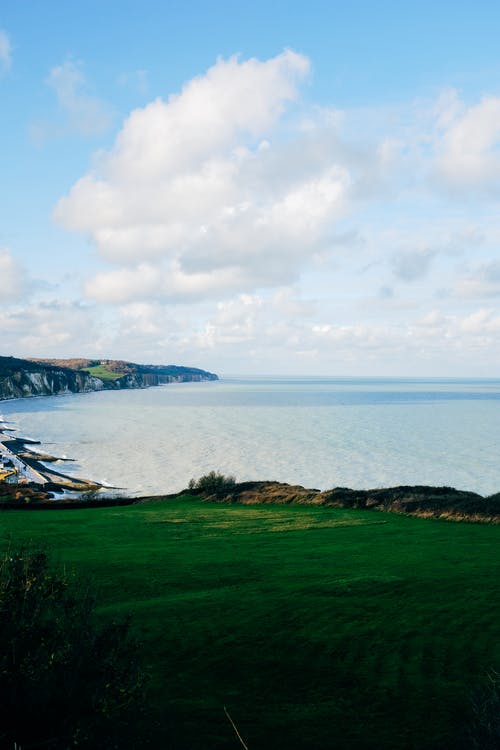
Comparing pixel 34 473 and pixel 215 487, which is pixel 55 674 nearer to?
pixel 215 487

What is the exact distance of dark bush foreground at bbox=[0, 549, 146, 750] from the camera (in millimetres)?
8469

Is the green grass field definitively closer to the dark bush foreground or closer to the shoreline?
the dark bush foreground

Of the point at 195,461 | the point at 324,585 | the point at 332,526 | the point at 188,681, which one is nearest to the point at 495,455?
the point at 195,461

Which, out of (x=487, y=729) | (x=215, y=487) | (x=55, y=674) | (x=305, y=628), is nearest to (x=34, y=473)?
(x=215, y=487)

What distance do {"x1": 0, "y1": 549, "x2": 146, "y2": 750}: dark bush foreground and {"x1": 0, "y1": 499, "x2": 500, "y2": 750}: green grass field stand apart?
2.01m

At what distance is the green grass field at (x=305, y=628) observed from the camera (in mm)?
11258

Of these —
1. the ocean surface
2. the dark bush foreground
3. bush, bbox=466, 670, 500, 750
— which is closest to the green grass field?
bush, bbox=466, 670, 500, 750

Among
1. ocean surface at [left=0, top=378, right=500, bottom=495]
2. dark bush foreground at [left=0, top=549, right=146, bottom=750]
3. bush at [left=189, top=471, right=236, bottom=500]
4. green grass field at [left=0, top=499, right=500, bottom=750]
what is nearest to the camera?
dark bush foreground at [left=0, top=549, right=146, bottom=750]

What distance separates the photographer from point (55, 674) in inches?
347

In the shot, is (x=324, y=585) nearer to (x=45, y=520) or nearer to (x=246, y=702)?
(x=246, y=702)

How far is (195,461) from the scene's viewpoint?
313 feet

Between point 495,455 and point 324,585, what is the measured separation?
93.1 m

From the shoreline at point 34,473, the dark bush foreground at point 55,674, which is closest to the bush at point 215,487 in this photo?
the shoreline at point 34,473

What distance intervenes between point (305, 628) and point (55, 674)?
8.82 m
